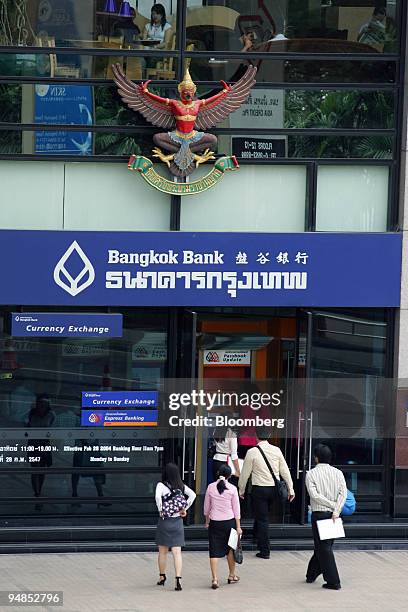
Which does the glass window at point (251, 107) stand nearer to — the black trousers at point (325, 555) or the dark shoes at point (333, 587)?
the black trousers at point (325, 555)

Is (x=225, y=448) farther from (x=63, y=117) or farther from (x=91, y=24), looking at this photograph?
(x=91, y=24)

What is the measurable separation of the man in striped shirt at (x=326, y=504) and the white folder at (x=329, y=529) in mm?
53

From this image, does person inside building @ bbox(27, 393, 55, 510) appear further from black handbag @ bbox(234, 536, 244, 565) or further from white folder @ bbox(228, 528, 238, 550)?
white folder @ bbox(228, 528, 238, 550)

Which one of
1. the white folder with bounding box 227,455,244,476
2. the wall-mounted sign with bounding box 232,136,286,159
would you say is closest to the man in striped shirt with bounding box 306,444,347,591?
the white folder with bounding box 227,455,244,476

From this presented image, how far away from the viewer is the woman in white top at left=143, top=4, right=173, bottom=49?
1764 centimetres

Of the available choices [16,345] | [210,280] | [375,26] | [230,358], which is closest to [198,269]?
[210,280]

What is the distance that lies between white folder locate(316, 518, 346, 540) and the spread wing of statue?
5.02 metres

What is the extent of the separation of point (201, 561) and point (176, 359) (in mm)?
2711

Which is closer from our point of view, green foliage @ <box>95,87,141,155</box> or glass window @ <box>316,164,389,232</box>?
green foliage @ <box>95,87,141,155</box>

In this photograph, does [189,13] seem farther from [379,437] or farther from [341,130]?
[379,437]

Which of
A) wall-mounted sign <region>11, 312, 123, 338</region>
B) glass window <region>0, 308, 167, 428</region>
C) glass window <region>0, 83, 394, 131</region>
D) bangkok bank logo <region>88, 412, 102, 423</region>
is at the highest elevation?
glass window <region>0, 83, 394, 131</region>

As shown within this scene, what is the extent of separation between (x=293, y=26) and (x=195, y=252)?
3.25 metres

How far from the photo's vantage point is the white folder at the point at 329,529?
15.5m

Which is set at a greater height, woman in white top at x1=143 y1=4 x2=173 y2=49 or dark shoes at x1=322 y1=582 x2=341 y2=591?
woman in white top at x1=143 y1=4 x2=173 y2=49
